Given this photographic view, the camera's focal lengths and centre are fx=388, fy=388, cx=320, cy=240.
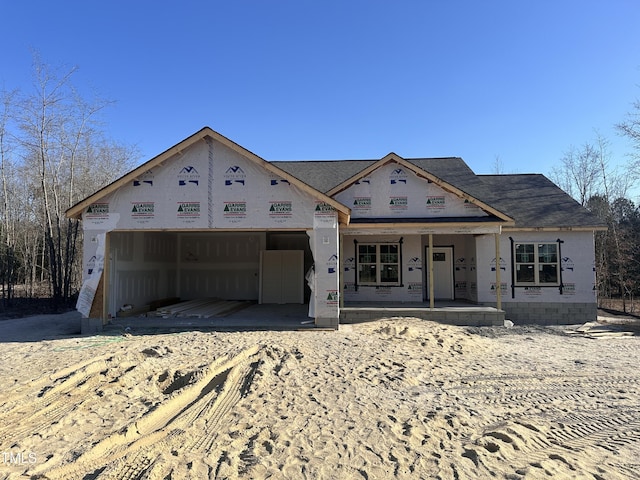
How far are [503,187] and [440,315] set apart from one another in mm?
8033

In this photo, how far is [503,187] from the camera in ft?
55.9

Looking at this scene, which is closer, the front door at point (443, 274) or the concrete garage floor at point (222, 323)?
the concrete garage floor at point (222, 323)

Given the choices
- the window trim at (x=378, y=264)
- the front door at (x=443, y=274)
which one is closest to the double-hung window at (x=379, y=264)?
the window trim at (x=378, y=264)

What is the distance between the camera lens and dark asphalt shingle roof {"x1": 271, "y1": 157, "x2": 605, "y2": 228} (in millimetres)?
13930

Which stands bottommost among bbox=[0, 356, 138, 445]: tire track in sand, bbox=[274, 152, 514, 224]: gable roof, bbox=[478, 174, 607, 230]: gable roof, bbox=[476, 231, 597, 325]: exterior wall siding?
bbox=[0, 356, 138, 445]: tire track in sand

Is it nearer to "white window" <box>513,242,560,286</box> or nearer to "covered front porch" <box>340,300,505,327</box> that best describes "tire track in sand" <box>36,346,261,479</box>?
"covered front porch" <box>340,300,505,327</box>

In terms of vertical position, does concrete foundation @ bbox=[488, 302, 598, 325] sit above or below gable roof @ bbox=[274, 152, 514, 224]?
below

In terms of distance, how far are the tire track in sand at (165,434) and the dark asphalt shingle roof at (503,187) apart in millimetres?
9839

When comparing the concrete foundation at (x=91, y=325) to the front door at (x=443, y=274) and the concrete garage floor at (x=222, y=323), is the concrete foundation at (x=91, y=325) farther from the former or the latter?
the front door at (x=443, y=274)

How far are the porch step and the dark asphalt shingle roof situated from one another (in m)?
3.71

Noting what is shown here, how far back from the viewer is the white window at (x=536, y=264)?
1362 centimetres

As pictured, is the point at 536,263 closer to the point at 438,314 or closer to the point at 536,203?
the point at 536,203

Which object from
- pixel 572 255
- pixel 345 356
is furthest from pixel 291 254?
pixel 572 255

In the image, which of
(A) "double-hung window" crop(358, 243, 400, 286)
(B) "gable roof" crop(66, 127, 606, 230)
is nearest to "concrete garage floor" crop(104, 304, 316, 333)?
(A) "double-hung window" crop(358, 243, 400, 286)
